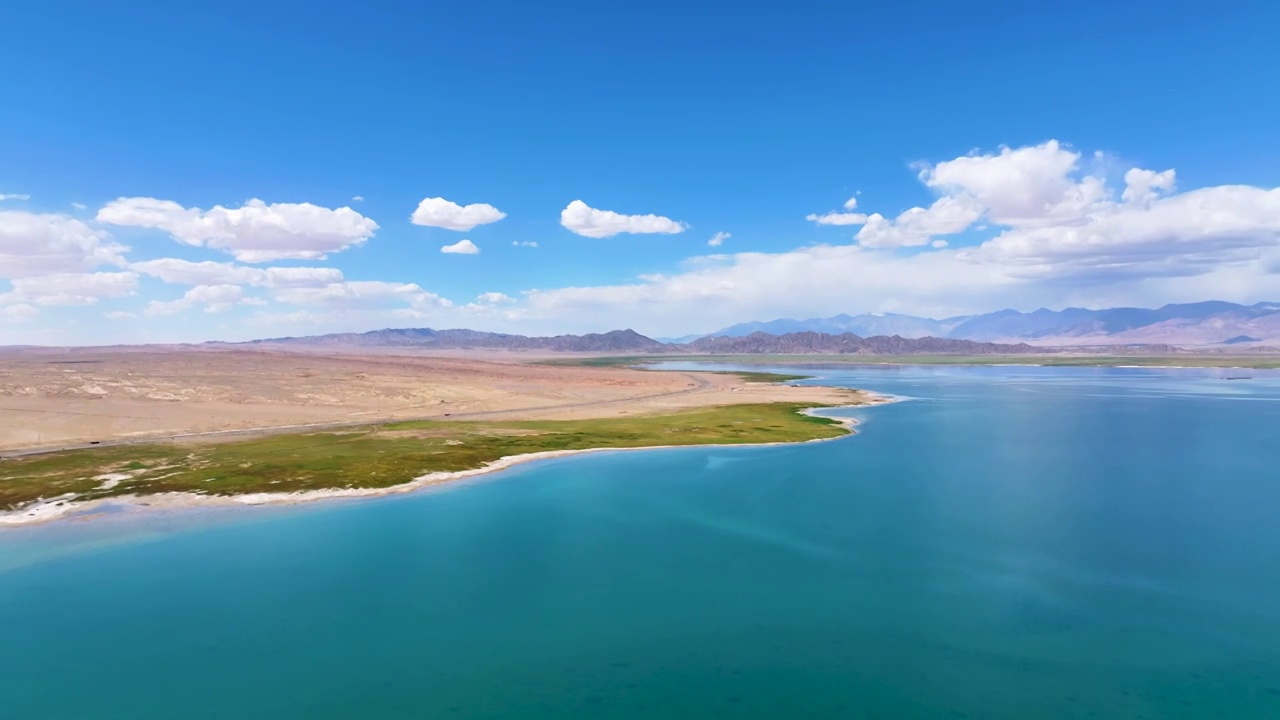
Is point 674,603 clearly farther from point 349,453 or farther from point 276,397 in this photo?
point 276,397

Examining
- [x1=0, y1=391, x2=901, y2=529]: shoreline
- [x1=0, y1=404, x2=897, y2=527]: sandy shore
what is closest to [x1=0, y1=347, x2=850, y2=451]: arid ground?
[x1=0, y1=404, x2=897, y2=527]: sandy shore

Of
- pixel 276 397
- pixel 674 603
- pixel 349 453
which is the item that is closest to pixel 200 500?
pixel 349 453

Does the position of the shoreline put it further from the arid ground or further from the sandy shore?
the arid ground

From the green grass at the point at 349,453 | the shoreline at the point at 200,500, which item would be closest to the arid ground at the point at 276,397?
the green grass at the point at 349,453

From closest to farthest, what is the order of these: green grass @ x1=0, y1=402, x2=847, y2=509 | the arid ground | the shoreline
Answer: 1. the shoreline
2. green grass @ x1=0, y1=402, x2=847, y2=509
3. the arid ground

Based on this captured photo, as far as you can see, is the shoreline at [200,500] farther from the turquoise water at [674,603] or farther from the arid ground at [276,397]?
the arid ground at [276,397]

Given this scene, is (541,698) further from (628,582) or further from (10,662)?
(10,662)
